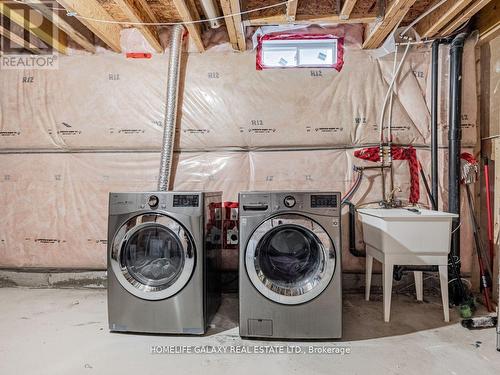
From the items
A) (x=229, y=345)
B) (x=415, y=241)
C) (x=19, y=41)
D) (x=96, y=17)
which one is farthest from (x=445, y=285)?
(x=19, y=41)

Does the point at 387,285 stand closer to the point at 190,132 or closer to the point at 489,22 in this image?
the point at 190,132

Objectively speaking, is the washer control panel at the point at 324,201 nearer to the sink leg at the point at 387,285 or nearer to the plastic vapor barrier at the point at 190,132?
the sink leg at the point at 387,285

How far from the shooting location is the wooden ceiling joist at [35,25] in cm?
236

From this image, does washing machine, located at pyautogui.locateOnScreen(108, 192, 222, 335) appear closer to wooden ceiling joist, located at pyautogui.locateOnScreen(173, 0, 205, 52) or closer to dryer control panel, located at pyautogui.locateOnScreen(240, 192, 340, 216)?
dryer control panel, located at pyautogui.locateOnScreen(240, 192, 340, 216)

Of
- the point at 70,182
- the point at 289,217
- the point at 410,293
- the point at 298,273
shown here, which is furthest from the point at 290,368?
the point at 70,182

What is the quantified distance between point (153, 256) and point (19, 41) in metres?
2.37

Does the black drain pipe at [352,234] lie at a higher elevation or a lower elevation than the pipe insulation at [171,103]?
lower

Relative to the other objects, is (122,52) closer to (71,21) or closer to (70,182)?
(71,21)

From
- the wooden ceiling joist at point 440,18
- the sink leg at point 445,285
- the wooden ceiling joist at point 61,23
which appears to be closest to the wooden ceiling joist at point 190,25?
the wooden ceiling joist at point 61,23

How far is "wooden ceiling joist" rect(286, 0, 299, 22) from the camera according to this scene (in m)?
2.16

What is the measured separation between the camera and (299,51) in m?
2.74

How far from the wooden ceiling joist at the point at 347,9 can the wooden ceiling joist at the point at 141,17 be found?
151 centimetres

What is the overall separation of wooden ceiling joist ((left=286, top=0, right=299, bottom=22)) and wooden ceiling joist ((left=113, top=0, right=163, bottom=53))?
1104 mm

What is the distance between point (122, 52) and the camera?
284 centimetres
